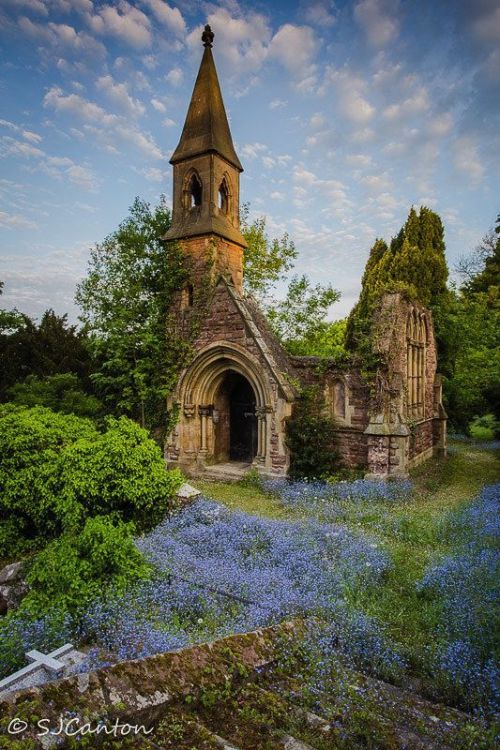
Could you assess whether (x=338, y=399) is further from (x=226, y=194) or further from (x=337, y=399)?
(x=226, y=194)

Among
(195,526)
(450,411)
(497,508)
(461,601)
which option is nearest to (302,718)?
(461,601)

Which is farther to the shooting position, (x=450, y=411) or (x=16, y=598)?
(x=450, y=411)

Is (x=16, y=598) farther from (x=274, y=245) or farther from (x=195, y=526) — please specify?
(x=274, y=245)

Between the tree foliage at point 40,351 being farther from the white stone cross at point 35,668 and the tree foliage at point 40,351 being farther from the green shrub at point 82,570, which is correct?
the white stone cross at point 35,668

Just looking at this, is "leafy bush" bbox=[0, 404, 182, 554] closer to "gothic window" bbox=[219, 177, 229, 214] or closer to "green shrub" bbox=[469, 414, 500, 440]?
"gothic window" bbox=[219, 177, 229, 214]

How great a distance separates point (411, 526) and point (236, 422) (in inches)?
327

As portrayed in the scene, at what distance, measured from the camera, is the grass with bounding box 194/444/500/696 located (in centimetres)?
520

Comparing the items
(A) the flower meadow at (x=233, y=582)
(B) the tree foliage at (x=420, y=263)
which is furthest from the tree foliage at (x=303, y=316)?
(A) the flower meadow at (x=233, y=582)

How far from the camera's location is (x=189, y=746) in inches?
90.7

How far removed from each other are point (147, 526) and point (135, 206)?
12.7 meters

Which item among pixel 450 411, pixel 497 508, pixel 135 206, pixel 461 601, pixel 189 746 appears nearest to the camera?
pixel 189 746

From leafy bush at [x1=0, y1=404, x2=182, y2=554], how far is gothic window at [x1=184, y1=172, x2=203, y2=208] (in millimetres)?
10211

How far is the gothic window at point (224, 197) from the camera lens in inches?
643

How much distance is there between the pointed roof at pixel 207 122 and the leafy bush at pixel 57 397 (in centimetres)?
873
